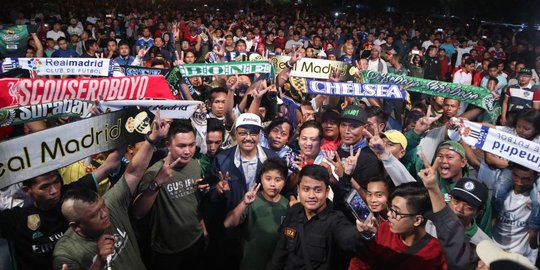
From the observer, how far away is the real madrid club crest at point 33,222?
10.7 feet

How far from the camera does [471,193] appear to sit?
343 centimetres

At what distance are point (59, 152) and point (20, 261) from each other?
84cm

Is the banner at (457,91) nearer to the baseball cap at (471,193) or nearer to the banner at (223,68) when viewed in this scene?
the banner at (223,68)

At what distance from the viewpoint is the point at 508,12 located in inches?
874

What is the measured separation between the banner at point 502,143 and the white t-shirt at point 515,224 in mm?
313

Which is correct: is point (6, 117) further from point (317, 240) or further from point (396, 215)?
point (396, 215)

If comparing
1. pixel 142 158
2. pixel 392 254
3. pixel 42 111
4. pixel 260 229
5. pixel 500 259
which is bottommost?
pixel 260 229

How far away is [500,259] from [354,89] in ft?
12.0

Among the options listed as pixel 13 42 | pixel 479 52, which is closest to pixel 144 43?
pixel 13 42

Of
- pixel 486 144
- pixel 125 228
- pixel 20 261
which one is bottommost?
pixel 20 261

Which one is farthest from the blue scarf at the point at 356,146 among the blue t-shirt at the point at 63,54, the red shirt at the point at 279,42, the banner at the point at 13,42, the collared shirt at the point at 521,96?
the red shirt at the point at 279,42

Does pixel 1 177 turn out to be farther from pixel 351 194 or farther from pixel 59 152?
pixel 351 194

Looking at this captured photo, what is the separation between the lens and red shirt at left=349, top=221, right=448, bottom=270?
2.85m

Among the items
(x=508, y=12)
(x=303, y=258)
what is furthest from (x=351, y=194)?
(x=508, y=12)
